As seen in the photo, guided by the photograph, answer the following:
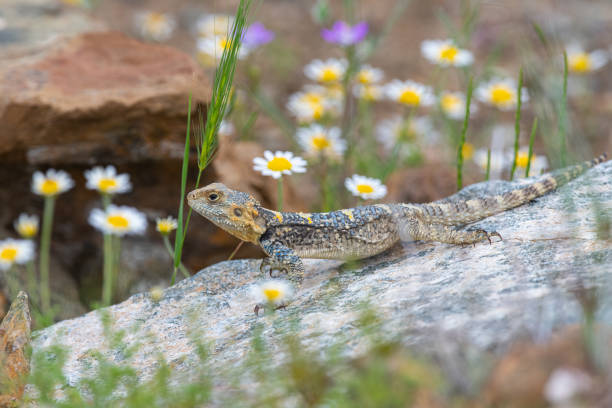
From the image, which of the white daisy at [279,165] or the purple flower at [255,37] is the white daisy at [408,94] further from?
the white daisy at [279,165]

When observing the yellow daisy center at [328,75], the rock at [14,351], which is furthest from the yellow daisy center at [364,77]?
the rock at [14,351]

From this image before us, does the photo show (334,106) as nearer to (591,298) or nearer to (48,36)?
(48,36)

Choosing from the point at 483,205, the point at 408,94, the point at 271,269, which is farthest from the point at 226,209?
the point at 408,94

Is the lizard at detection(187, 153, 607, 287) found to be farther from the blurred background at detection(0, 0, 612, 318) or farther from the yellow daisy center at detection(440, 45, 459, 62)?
the yellow daisy center at detection(440, 45, 459, 62)

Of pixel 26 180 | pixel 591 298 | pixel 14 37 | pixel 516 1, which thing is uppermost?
pixel 516 1

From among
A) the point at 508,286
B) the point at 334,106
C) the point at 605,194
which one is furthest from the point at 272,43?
the point at 508,286

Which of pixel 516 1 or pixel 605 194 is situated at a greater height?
pixel 516 1
